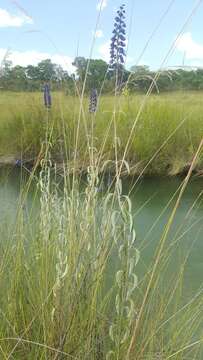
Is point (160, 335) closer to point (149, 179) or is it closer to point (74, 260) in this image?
point (74, 260)

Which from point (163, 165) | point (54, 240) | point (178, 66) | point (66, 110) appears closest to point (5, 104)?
point (66, 110)

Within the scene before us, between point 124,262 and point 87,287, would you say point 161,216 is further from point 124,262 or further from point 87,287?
point 124,262

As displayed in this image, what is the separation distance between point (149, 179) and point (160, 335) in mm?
3778

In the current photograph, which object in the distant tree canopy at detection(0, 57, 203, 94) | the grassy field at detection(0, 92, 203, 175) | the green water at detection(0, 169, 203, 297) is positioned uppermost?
the distant tree canopy at detection(0, 57, 203, 94)

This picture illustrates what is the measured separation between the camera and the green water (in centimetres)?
262

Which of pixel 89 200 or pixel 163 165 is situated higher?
pixel 89 200

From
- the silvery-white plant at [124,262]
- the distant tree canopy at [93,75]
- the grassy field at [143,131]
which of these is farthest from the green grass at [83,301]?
the grassy field at [143,131]

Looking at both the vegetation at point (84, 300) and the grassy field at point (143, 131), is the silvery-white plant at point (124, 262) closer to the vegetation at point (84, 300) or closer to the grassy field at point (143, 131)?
the vegetation at point (84, 300)

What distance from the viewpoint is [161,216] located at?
3.67 m

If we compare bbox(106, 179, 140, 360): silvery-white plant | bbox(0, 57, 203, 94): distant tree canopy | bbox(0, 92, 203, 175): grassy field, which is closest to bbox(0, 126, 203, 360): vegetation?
bbox(106, 179, 140, 360): silvery-white plant

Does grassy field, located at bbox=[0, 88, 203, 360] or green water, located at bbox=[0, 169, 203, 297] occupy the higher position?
grassy field, located at bbox=[0, 88, 203, 360]

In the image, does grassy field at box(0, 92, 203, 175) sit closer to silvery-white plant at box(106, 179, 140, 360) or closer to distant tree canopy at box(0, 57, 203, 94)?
distant tree canopy at box(0, 57, 203, 94)

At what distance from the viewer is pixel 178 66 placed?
3.66 feet

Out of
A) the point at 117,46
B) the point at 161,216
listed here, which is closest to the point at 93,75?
the point at 117,46
